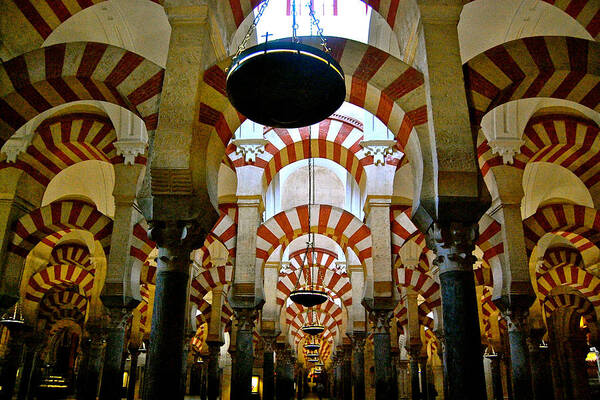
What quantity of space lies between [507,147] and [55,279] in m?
12.2

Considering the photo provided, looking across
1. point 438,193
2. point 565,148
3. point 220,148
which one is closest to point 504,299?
point 565,148

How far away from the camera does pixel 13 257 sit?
27.0 ft

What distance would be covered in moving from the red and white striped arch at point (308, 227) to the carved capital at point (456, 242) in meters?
5.37

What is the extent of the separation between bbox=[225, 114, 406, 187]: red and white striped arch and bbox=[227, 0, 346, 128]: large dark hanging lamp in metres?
5.67

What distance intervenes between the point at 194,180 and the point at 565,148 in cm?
695

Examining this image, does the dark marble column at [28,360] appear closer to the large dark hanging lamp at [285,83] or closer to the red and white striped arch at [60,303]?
the red and white striped arch at [60,303]

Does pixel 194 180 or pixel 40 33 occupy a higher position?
pixel 40 33

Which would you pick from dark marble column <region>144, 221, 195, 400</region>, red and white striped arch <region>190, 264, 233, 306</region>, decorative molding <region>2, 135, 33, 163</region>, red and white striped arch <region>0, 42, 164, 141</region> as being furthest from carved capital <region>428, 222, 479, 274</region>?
red and white striped arch <region>190, 264, 233, 306</region>

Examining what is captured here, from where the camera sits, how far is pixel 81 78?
5648 mm

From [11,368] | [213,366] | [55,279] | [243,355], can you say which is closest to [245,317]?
[243,355]

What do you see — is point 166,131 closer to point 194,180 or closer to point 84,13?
point 194,180

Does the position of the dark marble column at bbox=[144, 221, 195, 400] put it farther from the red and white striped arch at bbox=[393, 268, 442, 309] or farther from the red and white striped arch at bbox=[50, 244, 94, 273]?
the red and white striped arch at bbox=[50, 244, 94, 273]

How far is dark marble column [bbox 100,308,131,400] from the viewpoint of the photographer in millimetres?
7238

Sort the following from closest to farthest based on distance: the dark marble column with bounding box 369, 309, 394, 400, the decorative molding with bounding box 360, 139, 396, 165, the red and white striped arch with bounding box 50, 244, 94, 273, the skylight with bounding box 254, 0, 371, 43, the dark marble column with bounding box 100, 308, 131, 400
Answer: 1. the dark marble column with bounding box 100, 308, 131, 400
2. the dark marble column with bounding box 369, 309, 394, 400
3. the skylight with bounding box 254, 0, 371, 43
4. the decorative molding with bounding box 360, 139, 396, 165
5. the red and white striped arch with bounding box 50, 244, 94, 273
